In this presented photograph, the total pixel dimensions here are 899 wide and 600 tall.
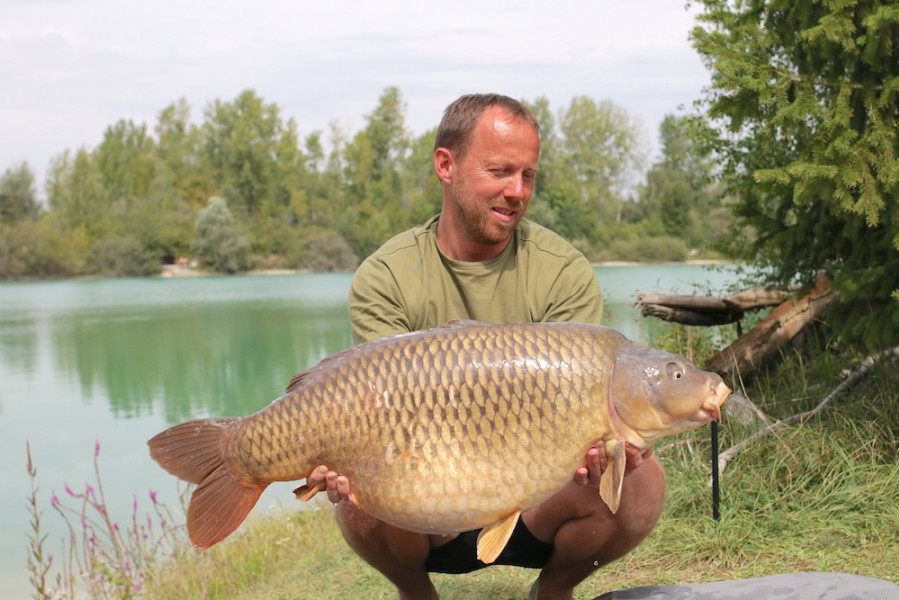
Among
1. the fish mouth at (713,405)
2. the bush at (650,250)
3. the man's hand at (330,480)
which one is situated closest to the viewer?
the fish mouth at (713,405)

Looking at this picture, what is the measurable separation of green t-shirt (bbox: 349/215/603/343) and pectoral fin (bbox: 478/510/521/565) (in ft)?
2.00

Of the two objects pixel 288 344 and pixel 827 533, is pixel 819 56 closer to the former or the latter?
pixel 827 533

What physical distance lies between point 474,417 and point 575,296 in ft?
2.12

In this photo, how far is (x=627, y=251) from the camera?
2497cm

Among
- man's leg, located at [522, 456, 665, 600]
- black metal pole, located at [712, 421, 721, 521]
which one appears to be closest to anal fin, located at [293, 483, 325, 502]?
man's leg, located at [522, 456, 665, 600]

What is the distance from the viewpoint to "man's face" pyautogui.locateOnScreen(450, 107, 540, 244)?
2189mm

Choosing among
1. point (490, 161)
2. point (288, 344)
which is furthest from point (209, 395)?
point (490, 161)

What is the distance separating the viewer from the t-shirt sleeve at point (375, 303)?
2232mm

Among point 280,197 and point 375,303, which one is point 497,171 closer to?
point 375,303

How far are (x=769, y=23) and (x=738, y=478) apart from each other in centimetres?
191

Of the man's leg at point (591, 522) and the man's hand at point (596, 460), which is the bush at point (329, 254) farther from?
the man's hand at point (596, 460)

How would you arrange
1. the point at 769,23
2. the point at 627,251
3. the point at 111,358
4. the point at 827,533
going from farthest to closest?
1. the point at 627,251
2. the point at 111,358
3. the point at 769,23
4. the point at 827,533

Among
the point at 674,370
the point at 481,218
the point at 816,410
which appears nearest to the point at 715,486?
the point at 816,410

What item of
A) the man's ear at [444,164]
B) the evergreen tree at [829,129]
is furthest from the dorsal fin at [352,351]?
the evergreen tree at [829,129]
